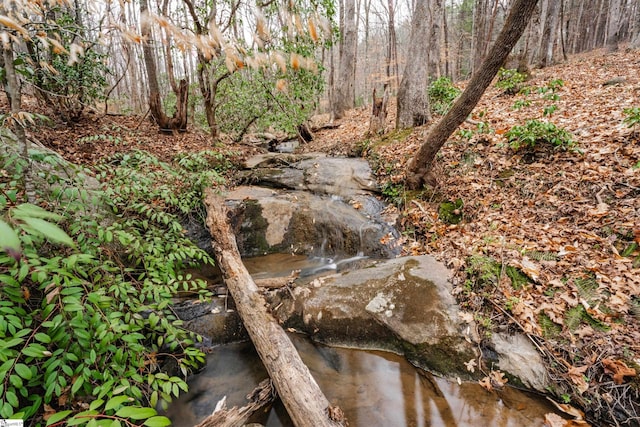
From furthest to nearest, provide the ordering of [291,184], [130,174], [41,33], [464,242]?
1. [291,184]
2. [464,242]
3. [130,174]
4. [41,33]

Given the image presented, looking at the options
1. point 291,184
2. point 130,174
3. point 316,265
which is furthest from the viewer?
point 291,184

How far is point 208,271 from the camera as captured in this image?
4.84 metres

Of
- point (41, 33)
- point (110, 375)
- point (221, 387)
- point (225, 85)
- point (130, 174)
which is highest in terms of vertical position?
point (225, 85)

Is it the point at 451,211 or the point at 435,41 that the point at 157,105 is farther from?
the point at 435,41

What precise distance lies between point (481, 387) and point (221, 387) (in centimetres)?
269

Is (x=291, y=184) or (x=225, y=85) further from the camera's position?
(x=225, y=85)

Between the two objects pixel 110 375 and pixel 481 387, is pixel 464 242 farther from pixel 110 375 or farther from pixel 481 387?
pixel 110 375

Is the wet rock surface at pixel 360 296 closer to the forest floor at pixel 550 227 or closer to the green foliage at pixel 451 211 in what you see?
the forest floor at pixel 550 227

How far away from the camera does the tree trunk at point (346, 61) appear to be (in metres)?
14.1

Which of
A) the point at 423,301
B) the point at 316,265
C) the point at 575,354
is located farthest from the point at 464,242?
the point at 316,265

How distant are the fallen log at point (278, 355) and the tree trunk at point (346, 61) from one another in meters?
13.1

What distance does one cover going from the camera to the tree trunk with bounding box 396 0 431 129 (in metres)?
7.55

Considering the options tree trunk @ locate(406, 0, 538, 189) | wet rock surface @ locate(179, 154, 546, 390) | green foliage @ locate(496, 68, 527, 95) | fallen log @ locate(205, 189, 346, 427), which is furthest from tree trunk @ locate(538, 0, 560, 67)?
fallen log @ locate(205, 189, 346, 427)

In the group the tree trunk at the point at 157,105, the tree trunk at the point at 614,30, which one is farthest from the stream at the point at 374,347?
the tree trunk at the point at 614,30
